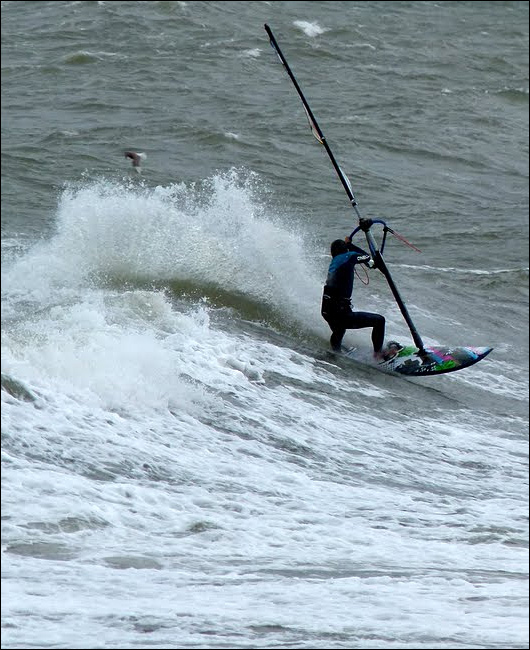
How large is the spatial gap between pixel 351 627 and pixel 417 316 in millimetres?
8689

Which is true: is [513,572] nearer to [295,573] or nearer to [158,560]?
[295,573]

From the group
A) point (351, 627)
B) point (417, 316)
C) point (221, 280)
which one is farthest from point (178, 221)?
point (351, 627)

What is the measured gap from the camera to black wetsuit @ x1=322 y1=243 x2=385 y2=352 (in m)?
12.1

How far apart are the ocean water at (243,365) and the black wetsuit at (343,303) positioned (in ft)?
1.35

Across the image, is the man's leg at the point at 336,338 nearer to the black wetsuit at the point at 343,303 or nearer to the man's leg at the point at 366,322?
the black wetsuit at the point at 343,303

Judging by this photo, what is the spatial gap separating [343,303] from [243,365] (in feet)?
5.73

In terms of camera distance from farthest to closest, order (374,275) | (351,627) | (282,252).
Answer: (374,275) < (282,252) < (351,627)

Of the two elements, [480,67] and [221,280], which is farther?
[480,67]

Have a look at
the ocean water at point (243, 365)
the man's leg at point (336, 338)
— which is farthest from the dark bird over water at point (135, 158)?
the man's leg at point (336, 338)

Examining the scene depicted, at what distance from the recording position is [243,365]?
11.1 m

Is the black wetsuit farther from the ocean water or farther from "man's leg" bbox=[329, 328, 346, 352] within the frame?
the ocean water

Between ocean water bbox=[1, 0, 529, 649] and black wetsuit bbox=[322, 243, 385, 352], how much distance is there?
1.35ft

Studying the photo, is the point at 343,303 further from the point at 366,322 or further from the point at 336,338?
the point at 336,338

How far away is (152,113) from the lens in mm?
21750
